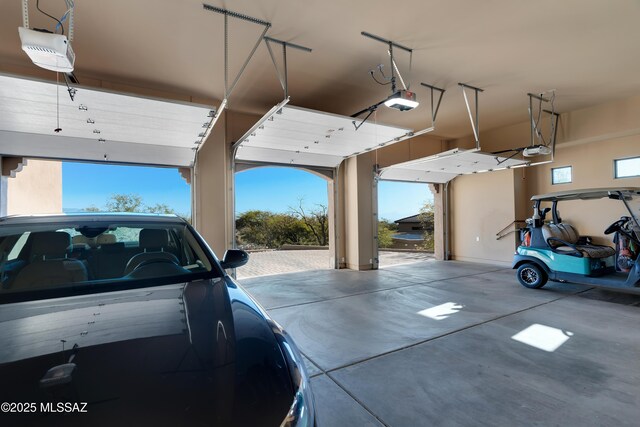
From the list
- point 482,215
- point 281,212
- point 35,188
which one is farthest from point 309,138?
point 281,212

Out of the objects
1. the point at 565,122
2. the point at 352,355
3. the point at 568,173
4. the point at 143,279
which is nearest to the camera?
the point at 143,279

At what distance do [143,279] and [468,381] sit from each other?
265 cm

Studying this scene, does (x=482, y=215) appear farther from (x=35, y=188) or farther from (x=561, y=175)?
(x=35, y=188)

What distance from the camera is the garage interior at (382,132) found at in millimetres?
2510

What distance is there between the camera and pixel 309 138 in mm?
5844

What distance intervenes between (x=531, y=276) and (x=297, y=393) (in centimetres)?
634

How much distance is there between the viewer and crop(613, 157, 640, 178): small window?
21.5 ft

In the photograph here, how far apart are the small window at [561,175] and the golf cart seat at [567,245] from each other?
7.97 feet

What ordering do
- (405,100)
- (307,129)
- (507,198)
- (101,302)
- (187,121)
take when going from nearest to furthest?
(101,302) → (405,100) → (187,121) → (307,129) → (507,198)

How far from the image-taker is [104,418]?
77 cm

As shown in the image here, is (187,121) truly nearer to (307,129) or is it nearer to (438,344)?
(307,129)

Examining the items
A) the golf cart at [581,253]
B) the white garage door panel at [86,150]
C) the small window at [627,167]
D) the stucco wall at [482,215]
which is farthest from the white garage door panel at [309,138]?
the small window at [627,167]

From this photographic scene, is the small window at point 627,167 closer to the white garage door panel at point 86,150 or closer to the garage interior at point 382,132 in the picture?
the garage interior at point 382,132

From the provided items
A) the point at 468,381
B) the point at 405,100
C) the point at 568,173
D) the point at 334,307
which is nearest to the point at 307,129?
the point at 405,100
